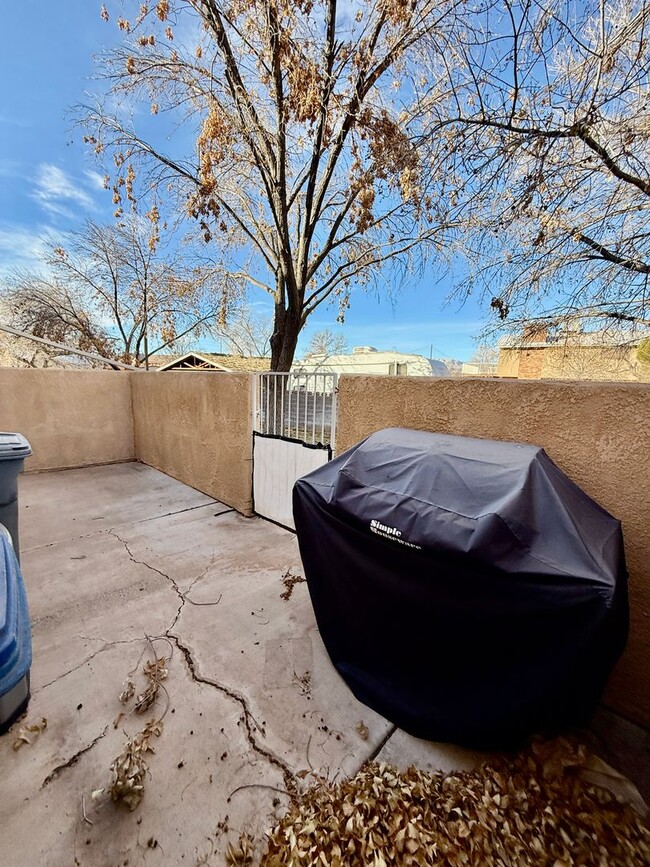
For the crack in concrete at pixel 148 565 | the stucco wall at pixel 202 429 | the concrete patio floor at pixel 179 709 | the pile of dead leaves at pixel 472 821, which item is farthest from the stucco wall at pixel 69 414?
the pile of dead leaves at pixel 472 821

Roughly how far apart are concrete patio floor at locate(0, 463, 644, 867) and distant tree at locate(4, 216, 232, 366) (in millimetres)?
10879

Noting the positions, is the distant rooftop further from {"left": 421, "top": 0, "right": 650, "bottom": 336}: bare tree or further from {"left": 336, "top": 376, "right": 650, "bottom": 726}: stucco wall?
{"left": 336, "top": 376, "right": 650, "bottom": 726}: stucco wall

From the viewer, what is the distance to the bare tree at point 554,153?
3.57 metres

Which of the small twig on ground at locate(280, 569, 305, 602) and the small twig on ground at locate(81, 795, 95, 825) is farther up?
the small twig on ground at locate(280, 569, 305, 602)

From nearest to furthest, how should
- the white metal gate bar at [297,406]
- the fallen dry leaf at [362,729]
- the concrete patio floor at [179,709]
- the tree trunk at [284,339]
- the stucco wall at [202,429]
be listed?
the concrete patio floor at [179,709] < the fallen dry leaf at [362,729] < the white metal gate bar at [297,406] < the stucco wall at [202,429] < the tree trunk at [284,339]

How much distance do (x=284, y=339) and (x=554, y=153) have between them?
616cm

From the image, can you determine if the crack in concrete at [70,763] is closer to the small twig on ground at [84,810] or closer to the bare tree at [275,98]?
the small twig on ground at [84,810]

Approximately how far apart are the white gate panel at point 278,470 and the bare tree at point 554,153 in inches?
157

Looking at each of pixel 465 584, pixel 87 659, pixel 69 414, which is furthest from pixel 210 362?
pixel 465 584

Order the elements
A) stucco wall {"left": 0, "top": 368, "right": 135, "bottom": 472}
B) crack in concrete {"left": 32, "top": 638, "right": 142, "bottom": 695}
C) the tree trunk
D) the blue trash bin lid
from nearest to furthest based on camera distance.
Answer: crack in concrete {"left": 32, "top": 638, "right": 142, "bottom": 695}
the blue trash bin lid
stucco wall {"left": 0, "top": 368, "right": 135, "bottom": 472}
the tree trunk

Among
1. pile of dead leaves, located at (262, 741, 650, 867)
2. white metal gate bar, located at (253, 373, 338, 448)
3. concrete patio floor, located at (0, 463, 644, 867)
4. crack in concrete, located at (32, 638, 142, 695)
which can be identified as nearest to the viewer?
pile of dead leaves, located at (262, 741, 650, 867)

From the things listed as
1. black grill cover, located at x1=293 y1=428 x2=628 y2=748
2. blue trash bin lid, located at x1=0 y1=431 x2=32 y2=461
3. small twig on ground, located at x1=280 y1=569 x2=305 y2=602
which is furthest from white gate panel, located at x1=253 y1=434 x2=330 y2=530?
blue trash bin lid, located at x1=0 y1=431 x2=32 y2=461

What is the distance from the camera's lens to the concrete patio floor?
1345 millimetres

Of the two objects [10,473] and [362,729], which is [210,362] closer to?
[10,473]
